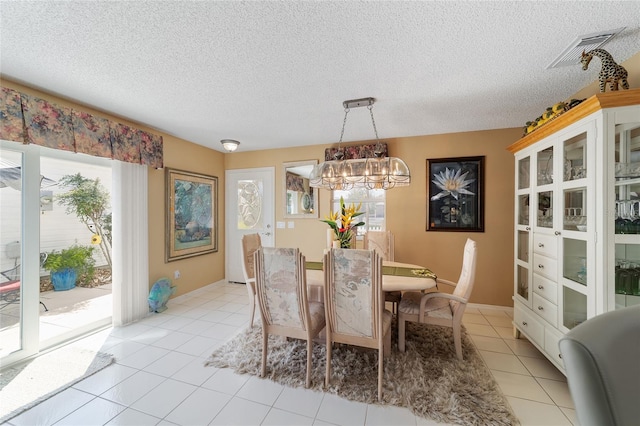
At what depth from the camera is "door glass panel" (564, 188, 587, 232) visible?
5.80 ft

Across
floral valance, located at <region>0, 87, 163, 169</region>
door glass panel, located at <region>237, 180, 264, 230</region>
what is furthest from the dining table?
floral valance, located at <region>0, 87, 163, 169</region>

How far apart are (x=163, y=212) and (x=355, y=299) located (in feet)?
9.84

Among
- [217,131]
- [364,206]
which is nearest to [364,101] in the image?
[364,206]

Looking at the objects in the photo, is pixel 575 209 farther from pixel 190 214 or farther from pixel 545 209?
pixel 190 214

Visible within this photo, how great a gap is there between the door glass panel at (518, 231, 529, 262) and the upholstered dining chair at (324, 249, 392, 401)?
5.78ft

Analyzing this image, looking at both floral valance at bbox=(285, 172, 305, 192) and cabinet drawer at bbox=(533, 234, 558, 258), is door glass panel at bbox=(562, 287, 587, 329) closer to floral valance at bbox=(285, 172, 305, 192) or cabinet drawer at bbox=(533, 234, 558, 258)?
cabinet drawer at bbox=(533, 234, 558, 258)

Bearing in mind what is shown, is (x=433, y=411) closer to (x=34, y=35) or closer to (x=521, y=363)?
(x=521, y=363)

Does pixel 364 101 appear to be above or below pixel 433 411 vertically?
above

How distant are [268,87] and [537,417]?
306 centimetres

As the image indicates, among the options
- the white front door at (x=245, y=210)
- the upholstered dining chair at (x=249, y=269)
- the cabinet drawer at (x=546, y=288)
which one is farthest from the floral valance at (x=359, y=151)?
the cabinet drawer at (x=546, y=288)

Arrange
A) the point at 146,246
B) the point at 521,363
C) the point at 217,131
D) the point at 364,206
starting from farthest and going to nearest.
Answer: the point at 364,206 < the point at 217,131 < the point at 146,246 < the point at 521,363

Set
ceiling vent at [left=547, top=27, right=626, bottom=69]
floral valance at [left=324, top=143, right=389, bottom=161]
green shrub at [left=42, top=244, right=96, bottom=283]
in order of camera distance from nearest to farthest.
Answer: ceiling vent at [left=547, top=27, right=626, bottom=69] → green shrub at [left=42, top=244, right=96, bottom=283] → floral valance at [left=324, top=143, right=389, bottom=161]

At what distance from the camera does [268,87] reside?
2.16 meters

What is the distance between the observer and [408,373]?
6.48 ft
